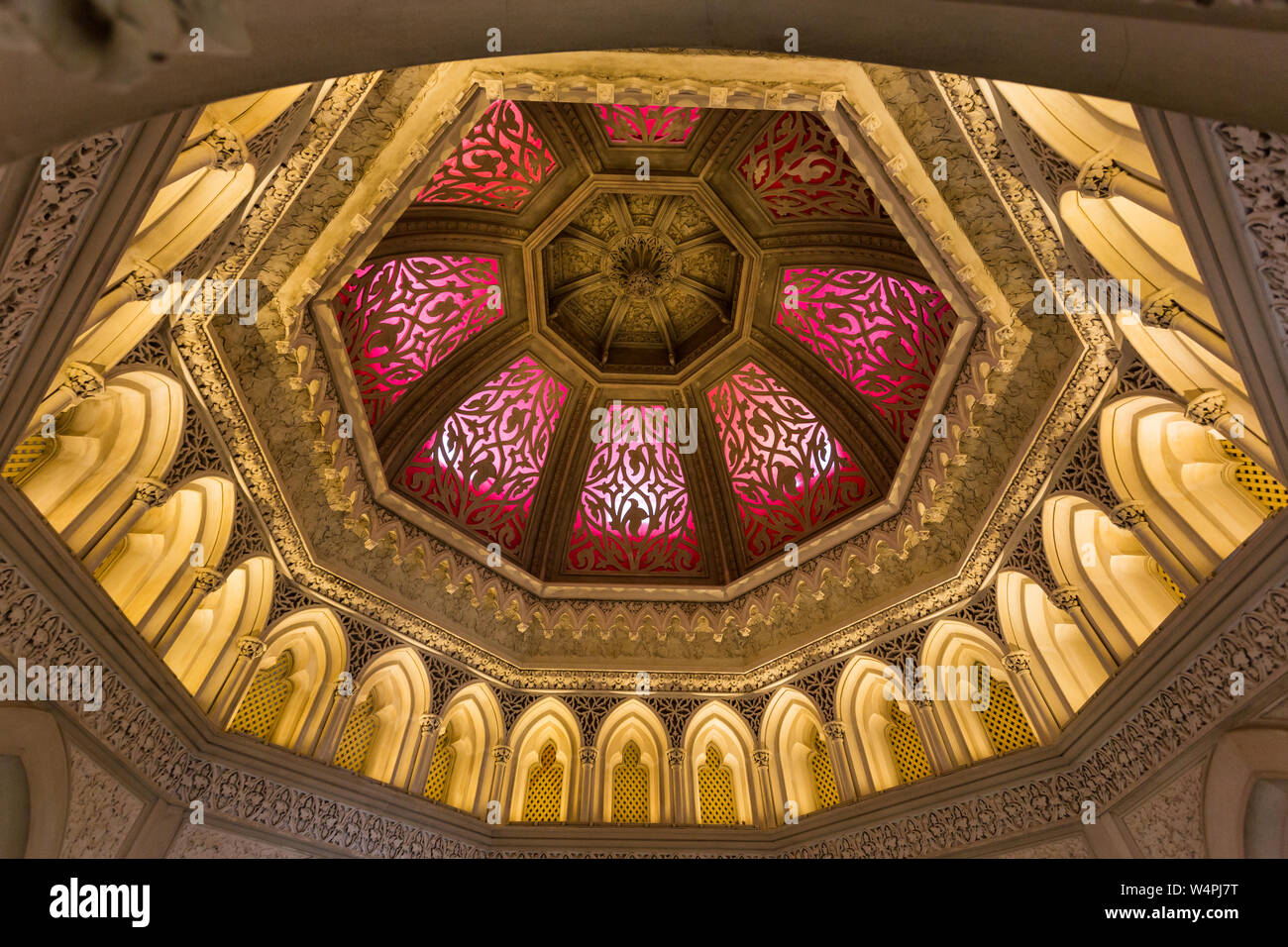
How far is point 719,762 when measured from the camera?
8516 mm

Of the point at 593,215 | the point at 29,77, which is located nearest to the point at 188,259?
the point at 29,77

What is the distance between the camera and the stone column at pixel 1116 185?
4012 mm

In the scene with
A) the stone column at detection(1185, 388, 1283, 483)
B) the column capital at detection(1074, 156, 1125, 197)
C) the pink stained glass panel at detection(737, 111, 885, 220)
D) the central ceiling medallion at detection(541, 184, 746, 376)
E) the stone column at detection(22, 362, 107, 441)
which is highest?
the central ceiling medallion at detection(541, 184, 746, 376)

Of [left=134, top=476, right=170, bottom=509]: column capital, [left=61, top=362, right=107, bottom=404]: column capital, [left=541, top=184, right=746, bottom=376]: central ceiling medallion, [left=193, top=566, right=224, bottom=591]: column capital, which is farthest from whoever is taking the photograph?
[left=541, top=184, right=746, bottom=376]: central ceiling medallion

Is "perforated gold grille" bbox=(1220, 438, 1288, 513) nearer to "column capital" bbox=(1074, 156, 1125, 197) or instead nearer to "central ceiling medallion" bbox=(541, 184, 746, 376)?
"column capital" bbox=(1074, 156, 1125, 197)

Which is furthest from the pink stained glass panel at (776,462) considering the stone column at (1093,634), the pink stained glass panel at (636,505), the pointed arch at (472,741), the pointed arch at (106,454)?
the pointed arch at (106,454)

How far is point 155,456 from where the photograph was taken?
5.55 meters

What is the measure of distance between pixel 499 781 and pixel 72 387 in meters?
5.29

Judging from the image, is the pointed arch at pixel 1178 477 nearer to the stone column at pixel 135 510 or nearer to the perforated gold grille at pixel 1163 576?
the perforated gold grille at pixel 1163 576

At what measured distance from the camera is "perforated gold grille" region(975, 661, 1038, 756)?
686cm

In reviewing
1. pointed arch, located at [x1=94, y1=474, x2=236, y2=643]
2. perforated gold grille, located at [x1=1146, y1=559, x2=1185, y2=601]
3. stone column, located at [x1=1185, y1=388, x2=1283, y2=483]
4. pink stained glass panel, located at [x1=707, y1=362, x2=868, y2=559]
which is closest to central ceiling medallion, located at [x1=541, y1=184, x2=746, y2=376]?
pink stained glass panel, located at [x1=707, y1=362, x2=868, y2=559]

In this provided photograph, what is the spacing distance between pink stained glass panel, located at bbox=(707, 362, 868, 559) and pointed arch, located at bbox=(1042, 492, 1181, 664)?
7.67 feet
